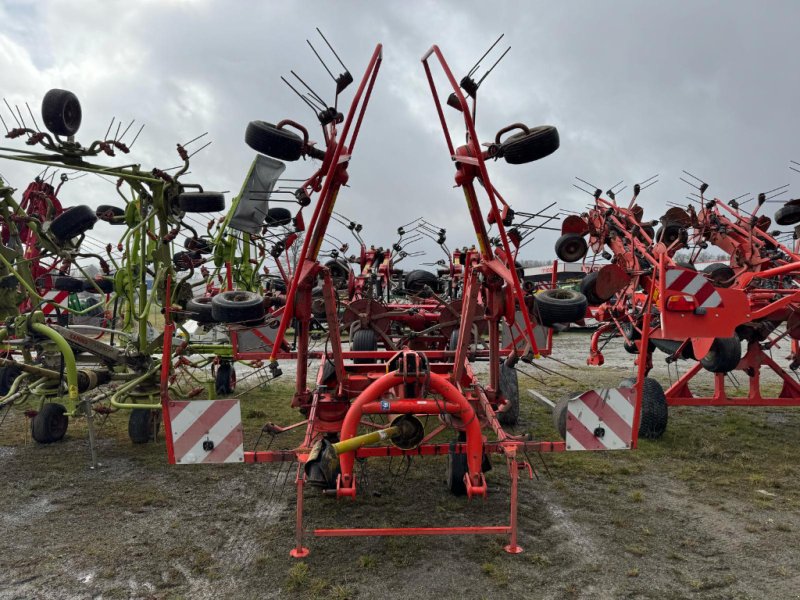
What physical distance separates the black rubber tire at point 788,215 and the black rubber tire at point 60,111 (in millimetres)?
8587

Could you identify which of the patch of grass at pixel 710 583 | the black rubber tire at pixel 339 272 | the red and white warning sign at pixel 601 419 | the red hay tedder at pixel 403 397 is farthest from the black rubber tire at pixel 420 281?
the patch of grass at pixel 710 583

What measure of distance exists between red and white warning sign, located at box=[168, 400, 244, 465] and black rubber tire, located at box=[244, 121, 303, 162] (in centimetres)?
165

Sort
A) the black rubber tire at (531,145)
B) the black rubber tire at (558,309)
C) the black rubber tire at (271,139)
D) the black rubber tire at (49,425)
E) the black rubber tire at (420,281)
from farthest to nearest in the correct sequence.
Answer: the black rubber tire at (420,281) → the black rubber tire at (49,425) → the black rubber tire at (558,309) → the black rubber tire at (531,145) → the black rubber tire at (271,139)

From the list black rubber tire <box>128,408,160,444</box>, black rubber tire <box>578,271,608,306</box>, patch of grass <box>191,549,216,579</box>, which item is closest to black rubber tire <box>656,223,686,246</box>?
black rubber tire <box>578,271,608,306</box>

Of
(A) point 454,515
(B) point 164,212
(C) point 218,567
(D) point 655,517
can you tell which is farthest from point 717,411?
(B) point 164,212

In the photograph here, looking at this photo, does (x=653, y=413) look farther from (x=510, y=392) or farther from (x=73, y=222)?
(x=73, y=222)

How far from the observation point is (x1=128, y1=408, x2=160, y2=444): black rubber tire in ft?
19.8

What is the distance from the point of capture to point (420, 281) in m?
9.95

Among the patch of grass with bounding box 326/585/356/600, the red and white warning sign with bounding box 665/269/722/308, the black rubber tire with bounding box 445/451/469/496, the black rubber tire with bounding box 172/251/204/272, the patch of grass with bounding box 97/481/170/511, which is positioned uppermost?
the black rubber tire with bounding box 172/251/204/272

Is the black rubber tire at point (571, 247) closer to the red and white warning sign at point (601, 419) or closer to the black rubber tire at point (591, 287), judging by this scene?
the black rubber tire at point (591, 287)

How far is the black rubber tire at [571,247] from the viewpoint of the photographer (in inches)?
297

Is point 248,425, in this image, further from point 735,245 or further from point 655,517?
point 735,245

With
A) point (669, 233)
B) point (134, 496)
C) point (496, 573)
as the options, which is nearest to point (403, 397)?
point (496, 573)

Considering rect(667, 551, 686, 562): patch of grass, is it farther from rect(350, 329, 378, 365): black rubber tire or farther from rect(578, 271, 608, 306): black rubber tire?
rect(350, 329, 378, 365): black rubber tire
